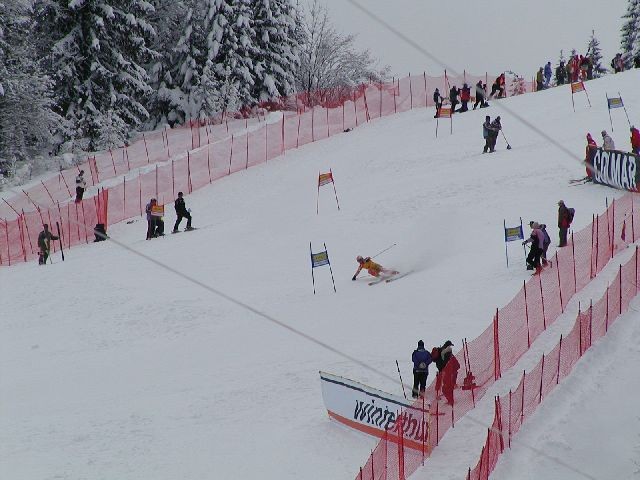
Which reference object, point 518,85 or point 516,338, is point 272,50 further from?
point 516,338

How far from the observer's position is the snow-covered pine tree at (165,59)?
4741 cm

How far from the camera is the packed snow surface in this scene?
1409 centimetres

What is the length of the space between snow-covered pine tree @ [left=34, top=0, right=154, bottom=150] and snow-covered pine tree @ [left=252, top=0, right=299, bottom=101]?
626cm

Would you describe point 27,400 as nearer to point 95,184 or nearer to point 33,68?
point 95,184

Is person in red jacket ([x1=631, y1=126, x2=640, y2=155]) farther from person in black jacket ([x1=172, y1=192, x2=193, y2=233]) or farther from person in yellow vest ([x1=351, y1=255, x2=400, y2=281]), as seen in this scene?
person in black jacket ([x1=172, y1=192, x2=193, y2=233])

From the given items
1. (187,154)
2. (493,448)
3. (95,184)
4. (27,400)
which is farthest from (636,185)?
(95,184)

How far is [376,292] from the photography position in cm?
2131

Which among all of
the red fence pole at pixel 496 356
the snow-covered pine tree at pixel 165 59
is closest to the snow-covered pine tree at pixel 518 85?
the snow-covered pine tree at pixel 165 59

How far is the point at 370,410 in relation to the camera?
14125 mm

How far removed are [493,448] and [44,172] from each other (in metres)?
33.3

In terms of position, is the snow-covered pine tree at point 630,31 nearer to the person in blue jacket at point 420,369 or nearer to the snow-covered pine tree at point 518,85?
the snow-covered pine tree at point 518,85

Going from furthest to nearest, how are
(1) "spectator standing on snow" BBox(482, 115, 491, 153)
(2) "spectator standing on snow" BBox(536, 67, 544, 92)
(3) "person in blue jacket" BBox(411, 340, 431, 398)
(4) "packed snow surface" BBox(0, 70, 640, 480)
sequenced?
(2) "spectator standing on snow" BBox(536, 67, 544, 92), (1) "spectator standing on snow" BBox(482, 115, 491, 153), (3) "person in blue jacket" BBox(411, 340, 431, 398), (4) "packed snow surface" BBox(0, 70, 640, 480)

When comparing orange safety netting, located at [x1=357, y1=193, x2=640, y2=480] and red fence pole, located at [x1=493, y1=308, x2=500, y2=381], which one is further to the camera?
red fence pole, located at [x1=493, y1=308, x2=500, y2=381]

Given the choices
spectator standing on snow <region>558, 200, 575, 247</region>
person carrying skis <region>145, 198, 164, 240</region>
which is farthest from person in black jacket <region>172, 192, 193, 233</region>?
spectator standing on snow <region>558, 200, 575, 247</region>
